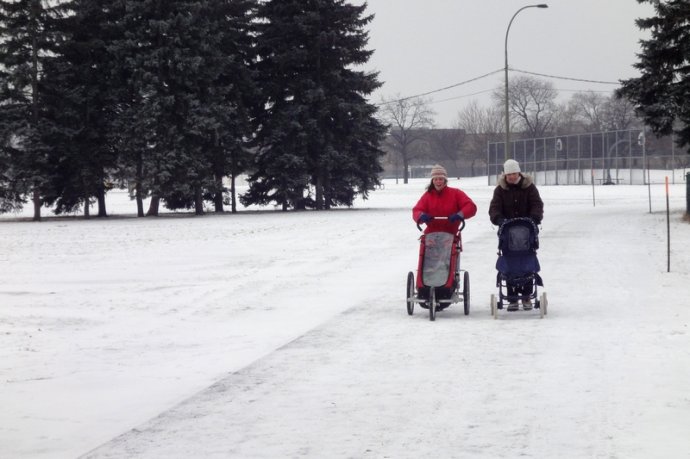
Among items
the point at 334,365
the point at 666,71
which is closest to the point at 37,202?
the point at 666,71

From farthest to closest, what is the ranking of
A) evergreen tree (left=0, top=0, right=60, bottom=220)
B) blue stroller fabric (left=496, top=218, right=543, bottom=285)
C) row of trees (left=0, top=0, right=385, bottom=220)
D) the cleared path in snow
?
1. row of trees (left=0, top=0, right=385, bottom=220)
2. evergreen tree (left=0, top=0, right=60, bottom=220)
3. blue stroller fabric (left=496, top=218, right=543, bottom=285)
4. the cleared path in snow

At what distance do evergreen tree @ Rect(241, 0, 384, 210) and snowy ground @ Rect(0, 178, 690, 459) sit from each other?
106 ft

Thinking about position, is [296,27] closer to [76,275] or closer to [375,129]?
[375,129]

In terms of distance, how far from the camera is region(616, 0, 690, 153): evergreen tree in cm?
3409

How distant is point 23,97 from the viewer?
4681 cm

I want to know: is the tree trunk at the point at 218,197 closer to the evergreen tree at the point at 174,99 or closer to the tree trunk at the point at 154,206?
the evergreen tree at the point at 174,99

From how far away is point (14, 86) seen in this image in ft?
152

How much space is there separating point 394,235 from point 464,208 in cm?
1664

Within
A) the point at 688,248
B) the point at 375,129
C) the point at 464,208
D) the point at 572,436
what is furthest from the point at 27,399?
the point at 375,129

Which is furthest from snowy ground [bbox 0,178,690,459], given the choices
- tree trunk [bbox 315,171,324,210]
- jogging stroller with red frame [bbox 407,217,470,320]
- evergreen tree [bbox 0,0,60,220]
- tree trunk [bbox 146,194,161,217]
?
tree trunk [bbox 315,171,324,210]

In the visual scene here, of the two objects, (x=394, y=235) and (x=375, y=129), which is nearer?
(x=394, y=235)

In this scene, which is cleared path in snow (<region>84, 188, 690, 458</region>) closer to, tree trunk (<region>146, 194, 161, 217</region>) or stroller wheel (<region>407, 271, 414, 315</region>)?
stroller wheel (<region>407, 271, 414, 315</region>)

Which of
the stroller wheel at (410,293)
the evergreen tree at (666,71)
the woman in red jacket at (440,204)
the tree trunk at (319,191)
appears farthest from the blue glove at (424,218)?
the tree trunk at (319,191)

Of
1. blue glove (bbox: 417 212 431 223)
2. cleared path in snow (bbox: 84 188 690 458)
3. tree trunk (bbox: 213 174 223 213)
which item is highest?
tree trunk (bbox: 213 174 223 213)
